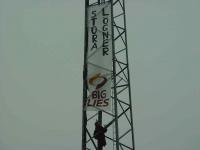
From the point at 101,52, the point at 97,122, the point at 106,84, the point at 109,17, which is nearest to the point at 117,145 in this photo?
the point at 97,122

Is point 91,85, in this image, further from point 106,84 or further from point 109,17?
point 109,17

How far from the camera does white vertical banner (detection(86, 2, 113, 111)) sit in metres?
17.0

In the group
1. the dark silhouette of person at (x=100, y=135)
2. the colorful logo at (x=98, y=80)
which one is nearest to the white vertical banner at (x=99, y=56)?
the colorful logo at (x=98, y=80)

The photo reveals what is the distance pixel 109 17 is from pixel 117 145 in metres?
5.34

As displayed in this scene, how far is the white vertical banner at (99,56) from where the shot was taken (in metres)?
17.0

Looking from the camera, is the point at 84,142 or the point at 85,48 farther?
the point at 85,48

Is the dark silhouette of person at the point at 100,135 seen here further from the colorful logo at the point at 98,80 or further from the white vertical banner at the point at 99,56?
the colorful logo at the point at 98,80

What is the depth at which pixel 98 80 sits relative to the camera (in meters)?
17.4

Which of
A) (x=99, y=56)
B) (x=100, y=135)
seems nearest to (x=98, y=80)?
(x=99, y=56)

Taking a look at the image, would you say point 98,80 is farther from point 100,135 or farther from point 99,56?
point 100,135

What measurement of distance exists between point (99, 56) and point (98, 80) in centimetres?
101

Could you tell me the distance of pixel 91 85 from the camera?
1742cm

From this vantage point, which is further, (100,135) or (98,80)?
(98,80)

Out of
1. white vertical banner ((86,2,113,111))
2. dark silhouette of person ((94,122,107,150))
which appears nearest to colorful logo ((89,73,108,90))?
white vertical banner ((86,2,113,111))
